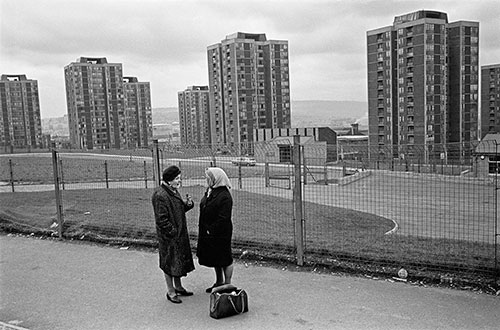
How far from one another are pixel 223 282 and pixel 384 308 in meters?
1.98

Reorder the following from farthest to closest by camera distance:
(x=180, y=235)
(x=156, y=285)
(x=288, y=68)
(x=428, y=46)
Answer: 1. (x=288, y=68)
2. (x=428, y=46)
3. (x=156, y=285)
4. (x=180, y=235)

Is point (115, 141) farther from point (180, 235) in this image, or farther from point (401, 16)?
point (180, 235)

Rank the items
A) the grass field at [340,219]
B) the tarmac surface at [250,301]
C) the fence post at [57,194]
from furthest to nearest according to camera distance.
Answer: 1. the fence post at [57,194]
2. the grass field at [340,219]
3. the tarmac surface at [250,301]

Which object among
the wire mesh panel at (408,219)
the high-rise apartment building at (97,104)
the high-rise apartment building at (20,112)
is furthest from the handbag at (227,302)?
the high-rise apartment building at (20,112)

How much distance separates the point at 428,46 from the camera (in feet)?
227

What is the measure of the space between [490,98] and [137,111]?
74.9m

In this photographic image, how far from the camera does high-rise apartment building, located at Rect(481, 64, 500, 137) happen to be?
3465 inches

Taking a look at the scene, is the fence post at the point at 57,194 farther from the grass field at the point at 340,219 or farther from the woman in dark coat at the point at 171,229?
the woman in dark coat at the point at 171,229

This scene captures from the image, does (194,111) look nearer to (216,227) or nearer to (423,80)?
(423,80)

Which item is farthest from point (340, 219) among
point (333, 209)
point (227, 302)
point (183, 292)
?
point (227, 302)

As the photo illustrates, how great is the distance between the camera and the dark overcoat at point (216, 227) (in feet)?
18.1

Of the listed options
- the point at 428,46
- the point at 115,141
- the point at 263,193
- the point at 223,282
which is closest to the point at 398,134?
the point at 428,46

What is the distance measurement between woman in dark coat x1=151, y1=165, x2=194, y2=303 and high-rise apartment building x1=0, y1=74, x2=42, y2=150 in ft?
295

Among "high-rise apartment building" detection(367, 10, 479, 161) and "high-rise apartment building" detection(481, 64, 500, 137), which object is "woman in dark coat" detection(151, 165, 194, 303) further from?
"high-rise apartment building" detection(481, 64, 500, 137)
